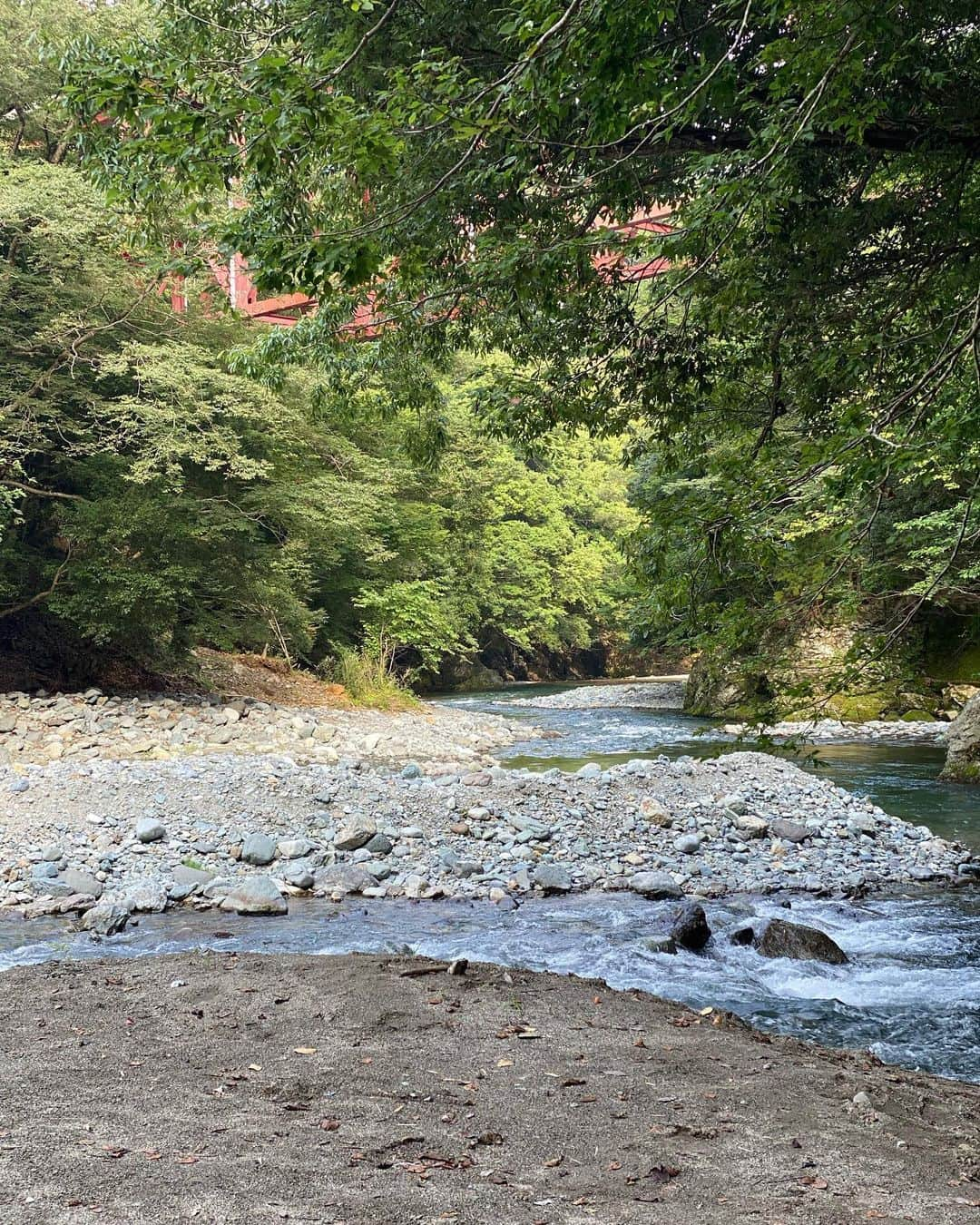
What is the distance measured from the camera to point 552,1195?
9.10 ft

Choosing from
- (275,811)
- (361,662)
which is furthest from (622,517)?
(275,811)

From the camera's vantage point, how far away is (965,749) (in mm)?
12445

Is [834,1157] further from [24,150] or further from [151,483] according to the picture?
[24,150]

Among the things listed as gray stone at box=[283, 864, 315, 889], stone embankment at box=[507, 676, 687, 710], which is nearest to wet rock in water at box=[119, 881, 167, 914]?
gray stone at box=[283, 864, 315, 889]

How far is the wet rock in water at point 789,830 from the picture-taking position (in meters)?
9.48

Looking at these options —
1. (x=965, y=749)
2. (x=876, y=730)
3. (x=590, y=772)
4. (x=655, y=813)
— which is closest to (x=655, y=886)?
(x=655, y=813)

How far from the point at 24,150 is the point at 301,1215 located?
1806 centimetres

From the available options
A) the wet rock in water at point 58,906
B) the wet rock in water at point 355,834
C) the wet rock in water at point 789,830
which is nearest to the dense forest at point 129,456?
the wet rock in water at point 355,834

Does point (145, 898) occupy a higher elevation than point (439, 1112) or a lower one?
lower

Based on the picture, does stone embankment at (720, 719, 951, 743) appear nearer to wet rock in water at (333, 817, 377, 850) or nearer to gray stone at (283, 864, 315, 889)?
wet rock in water at (333, 817, 377, 850)

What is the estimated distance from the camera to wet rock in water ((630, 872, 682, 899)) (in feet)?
25.6

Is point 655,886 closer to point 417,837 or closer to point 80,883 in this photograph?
point 417,837

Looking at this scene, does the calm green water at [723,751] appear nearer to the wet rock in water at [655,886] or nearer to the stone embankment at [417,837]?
the stone embankment at [417,837]

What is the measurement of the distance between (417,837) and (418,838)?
0.03 m
